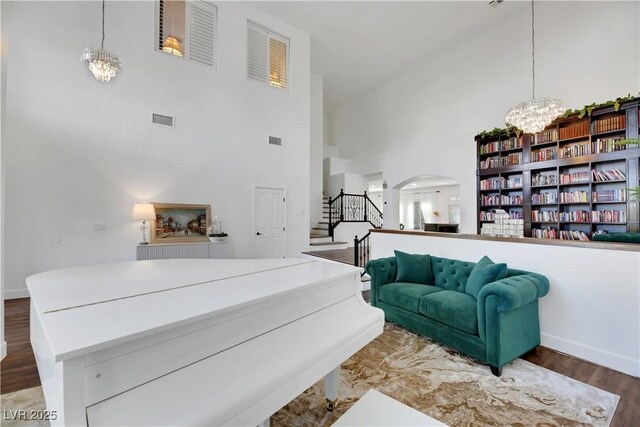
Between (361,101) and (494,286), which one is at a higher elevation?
(361,101)

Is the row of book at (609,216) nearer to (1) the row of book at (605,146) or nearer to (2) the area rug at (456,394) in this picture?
(1) the row of book at (605,146)

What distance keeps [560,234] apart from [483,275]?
4.01m

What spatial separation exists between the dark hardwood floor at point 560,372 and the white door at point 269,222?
3927 millimetres

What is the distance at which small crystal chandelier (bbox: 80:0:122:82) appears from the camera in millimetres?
3800

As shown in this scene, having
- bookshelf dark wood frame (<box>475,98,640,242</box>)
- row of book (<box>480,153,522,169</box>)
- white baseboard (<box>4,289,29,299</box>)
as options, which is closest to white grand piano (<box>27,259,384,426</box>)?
white baseboard (<box>4,289,29,299</box>)

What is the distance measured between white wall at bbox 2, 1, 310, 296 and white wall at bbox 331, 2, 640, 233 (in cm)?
445

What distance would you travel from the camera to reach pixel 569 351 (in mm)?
2604

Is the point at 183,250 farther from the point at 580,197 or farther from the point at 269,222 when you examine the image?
the point at 580,197

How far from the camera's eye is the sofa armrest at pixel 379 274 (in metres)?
3.36

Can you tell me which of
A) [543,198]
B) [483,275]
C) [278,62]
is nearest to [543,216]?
[543,198]

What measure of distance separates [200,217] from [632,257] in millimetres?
6114

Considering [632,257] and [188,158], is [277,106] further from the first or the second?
[632,257]

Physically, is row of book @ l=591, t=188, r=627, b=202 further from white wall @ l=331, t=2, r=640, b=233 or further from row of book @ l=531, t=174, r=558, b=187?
white wall @ l=331, t=2, r=640, b=233

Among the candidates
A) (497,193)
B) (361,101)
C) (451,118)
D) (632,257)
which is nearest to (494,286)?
(632,257)
